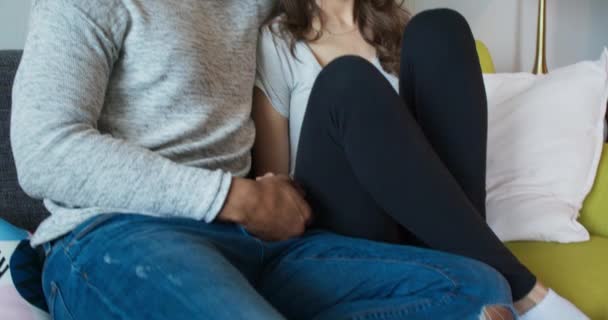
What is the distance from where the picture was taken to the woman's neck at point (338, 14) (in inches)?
49.0

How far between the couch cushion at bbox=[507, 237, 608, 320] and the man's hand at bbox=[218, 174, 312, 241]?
0.41 metres

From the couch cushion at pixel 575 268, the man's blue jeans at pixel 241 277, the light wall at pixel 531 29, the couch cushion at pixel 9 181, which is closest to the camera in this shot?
the man's blue jeans at pixel 241 277

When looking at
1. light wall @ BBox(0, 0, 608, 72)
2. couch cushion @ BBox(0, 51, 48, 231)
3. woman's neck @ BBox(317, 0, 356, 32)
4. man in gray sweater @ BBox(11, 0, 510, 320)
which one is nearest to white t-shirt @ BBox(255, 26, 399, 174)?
woman's neck @ BBox(317, 0, 356, 32)

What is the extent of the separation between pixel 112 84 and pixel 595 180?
0.90 metres

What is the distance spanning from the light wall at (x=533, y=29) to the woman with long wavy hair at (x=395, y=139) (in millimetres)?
1042

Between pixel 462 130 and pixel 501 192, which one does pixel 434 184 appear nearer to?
pixel 462 130

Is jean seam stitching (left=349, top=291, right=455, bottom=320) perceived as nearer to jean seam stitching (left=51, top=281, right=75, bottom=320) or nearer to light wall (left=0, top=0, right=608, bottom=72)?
jean seam stitching (left=51, top=281, right=75, bottom=320)

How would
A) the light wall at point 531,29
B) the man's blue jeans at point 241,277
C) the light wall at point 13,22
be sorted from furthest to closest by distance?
the light wall at point 531,29 < the light wall at point 13,22 < the man's blue jeans at point 241,277

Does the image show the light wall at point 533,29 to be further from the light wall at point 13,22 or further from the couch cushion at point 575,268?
the light wall at point 13,22

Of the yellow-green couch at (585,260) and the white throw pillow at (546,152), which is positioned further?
the white throw pillow at (546,152)

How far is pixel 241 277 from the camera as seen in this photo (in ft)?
2.25

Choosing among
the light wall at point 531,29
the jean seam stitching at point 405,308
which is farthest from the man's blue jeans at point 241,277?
the light wall at point 531,29

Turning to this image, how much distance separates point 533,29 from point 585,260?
1230 millimetres

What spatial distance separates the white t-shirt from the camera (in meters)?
1.14
